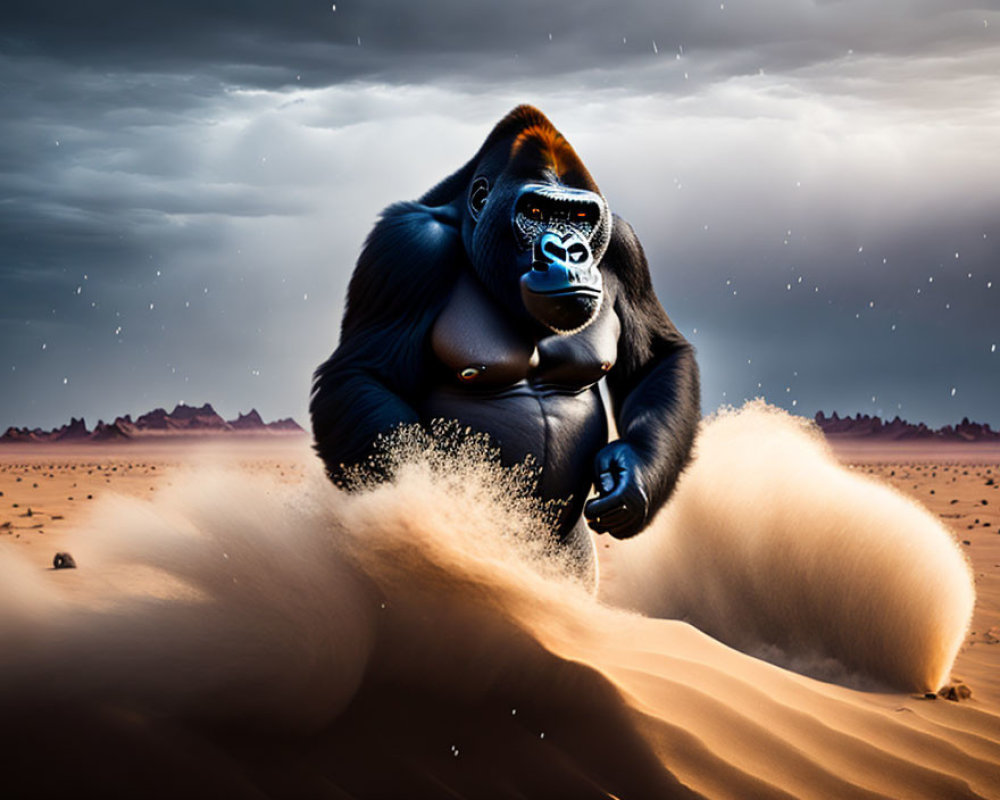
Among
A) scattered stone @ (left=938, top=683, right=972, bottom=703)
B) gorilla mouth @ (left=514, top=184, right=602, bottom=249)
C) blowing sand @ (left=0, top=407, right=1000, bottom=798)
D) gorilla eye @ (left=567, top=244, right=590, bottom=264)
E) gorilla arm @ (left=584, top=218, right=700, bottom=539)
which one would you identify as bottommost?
scattered stone @ (left=938, top=683, right=972, bottom=703)

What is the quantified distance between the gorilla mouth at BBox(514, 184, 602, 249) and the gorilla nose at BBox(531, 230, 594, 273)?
70mm

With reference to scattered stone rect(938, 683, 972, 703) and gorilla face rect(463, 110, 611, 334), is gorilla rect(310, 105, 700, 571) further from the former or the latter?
scattered stone rect(938, 683, 972, 703)

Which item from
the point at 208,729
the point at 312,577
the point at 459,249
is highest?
the point at 459,249

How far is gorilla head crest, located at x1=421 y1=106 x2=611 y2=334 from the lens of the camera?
388 centimetres

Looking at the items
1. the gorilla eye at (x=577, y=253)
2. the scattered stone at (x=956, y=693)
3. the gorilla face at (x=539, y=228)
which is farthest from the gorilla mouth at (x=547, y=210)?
the scattered stone at (x=956, y=693)

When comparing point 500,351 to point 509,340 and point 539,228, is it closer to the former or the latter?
point 509,340

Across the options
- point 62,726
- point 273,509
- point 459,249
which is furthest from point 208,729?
point 459,249

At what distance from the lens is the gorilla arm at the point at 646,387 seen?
432 cm

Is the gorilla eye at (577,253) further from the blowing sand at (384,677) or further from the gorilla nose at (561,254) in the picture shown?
the blowing sand at (384,677)

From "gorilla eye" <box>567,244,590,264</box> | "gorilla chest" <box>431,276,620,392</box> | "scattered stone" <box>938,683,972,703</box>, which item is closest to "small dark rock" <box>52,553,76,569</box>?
"gorilla chest" <box>431,276,620,392</box>

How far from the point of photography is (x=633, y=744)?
3.75 metres

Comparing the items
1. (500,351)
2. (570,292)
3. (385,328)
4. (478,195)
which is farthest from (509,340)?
(478,195)

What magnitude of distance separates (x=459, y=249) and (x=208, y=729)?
7.15ft

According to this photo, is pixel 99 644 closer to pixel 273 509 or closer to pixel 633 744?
pixel 273 509
